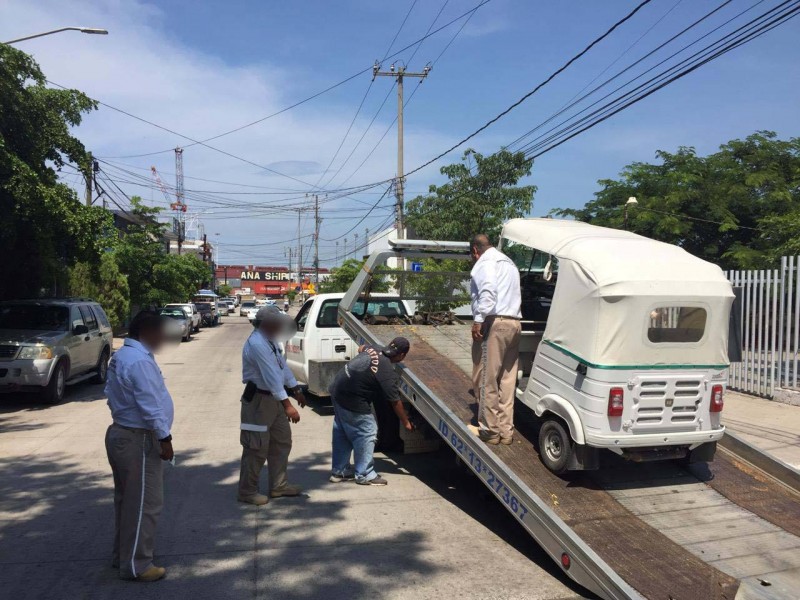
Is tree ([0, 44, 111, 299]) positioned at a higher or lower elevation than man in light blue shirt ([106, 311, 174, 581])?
higher

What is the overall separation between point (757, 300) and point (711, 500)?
763cm

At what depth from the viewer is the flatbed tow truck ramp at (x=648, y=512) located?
3.92 meters

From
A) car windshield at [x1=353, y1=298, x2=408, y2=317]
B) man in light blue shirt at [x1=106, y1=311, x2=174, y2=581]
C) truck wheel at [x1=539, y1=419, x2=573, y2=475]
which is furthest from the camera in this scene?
car windshield at [x1=353, y1=298, x2=408, y2=317]

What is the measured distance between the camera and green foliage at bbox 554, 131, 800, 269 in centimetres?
2075

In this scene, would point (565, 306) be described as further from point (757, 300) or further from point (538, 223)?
point (757, 300)

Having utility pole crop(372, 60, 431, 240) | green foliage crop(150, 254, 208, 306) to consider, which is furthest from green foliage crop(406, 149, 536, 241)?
green foliage crop(150, 254, 208, 306)

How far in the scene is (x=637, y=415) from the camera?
477 centimetres

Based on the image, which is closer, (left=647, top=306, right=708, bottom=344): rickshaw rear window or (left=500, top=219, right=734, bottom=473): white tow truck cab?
(left=500, top=219, right=734, bottom=473): white tow truck cab

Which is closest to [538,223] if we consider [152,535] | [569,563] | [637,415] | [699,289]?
[699,289]

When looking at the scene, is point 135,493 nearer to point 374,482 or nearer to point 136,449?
point 136,449

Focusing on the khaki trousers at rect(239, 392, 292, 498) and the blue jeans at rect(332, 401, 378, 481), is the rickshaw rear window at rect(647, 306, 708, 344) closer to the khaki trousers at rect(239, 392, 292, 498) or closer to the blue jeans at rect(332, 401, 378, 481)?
the blue jeans at rect(332, 401, 378, 481)

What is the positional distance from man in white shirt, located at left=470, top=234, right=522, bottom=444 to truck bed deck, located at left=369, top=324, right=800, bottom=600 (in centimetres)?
23

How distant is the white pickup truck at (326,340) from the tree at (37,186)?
17.4 feet

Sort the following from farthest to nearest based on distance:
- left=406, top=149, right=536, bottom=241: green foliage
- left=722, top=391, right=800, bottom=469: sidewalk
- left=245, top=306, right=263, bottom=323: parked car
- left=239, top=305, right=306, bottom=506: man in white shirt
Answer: left=406, top=149, right=536, bottom=241: green foliage
left=722, top=391, right=800, bottom=469: sidewalk
left=245, top=306, right=263, bottom=323: parked car
left=239, top=305, right=306, bottom=506: man in white shirt
